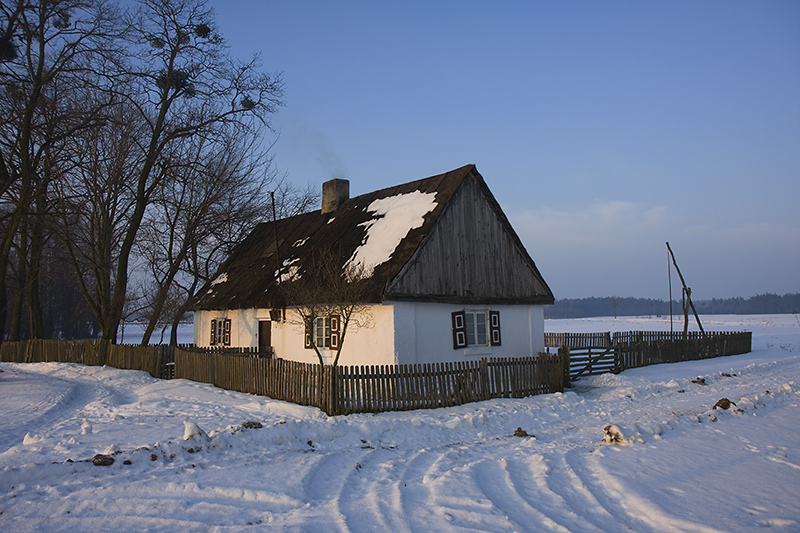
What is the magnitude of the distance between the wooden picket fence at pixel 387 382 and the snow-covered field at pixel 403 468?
0.52 meters

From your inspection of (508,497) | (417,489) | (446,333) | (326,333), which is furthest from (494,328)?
(508,497)

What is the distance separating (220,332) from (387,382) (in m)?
13.2

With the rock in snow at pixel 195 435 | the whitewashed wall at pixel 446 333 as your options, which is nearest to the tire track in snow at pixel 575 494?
the rock in snow at pixel 195 435

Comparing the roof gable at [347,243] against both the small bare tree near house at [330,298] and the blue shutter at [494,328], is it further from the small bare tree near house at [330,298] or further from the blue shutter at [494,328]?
the blue shutter at [494,328]

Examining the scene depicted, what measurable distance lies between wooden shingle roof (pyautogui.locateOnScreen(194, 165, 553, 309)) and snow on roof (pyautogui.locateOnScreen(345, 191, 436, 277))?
0.04 metres

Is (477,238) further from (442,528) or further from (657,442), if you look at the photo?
(442,528)

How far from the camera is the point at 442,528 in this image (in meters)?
5.14

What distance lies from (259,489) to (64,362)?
71.9 feet

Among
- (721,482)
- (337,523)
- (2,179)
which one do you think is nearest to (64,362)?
(2,179)

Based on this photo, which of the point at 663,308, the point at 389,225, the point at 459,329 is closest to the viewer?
the point at 459,329

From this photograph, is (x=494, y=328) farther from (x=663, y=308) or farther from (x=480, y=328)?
(x=663, y=308)

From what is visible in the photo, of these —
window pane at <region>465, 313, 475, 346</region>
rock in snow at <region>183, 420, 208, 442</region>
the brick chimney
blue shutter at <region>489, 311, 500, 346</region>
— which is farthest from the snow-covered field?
the brick chimney

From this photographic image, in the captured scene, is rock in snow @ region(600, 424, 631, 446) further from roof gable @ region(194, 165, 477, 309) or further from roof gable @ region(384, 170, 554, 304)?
roof gable @ region(194, 165, 477, 309)

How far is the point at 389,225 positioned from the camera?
18031 mm
